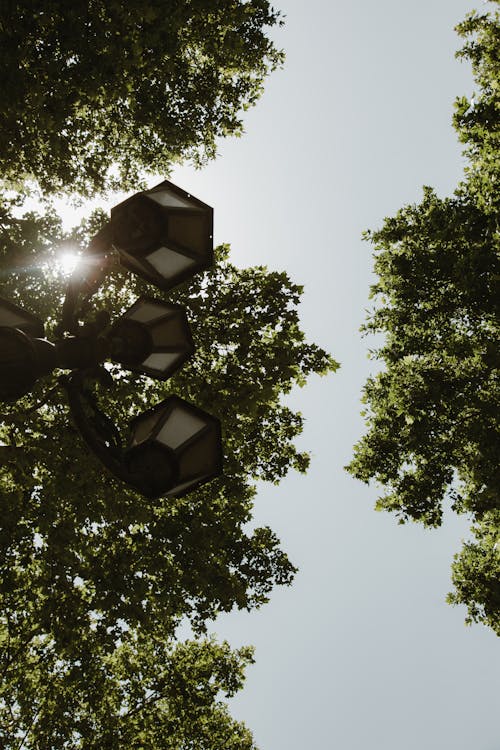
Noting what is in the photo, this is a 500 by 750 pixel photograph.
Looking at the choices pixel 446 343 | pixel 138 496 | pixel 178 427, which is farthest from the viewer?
pixel 446 343

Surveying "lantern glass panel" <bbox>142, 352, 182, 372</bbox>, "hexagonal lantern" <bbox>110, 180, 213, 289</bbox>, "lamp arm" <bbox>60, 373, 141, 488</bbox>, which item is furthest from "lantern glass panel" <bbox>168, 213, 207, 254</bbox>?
"lamp arm" <bbox>60, 373, 141, 488</bbox>

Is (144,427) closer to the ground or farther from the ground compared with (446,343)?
closer to the ground

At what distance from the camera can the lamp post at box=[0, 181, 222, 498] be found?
8.92 ft

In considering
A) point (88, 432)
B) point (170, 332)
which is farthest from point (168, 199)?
point (88, 432)

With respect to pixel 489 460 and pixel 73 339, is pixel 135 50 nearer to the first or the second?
pixel 73 339

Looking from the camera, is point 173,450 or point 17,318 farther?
point 17,318

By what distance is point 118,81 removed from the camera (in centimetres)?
1051

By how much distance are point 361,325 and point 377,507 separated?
567 centimetres

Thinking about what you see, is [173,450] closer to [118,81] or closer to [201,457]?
[201,457]

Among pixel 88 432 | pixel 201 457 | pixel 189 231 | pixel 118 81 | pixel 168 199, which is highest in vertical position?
pixel 118 81

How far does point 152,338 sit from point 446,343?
37.1ft

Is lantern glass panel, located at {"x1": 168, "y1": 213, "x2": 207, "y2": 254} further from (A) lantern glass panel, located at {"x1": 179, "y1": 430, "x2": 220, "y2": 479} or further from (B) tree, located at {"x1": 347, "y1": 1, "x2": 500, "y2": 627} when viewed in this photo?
(B) tree, located at {"x1": 347, "y1": 1, "x2": 500, "y2": 627}

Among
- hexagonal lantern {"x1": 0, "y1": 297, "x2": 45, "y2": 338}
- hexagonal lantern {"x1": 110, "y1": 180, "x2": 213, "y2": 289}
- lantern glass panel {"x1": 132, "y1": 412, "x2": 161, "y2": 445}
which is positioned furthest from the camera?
hexagonal lantern {"x1": 110, "y1": 180, "x2": 213, "y2": 289}

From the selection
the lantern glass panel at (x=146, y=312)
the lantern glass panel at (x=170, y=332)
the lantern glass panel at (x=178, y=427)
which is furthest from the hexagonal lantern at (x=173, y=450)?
the lantern glass panel at (x=146, y=312)
